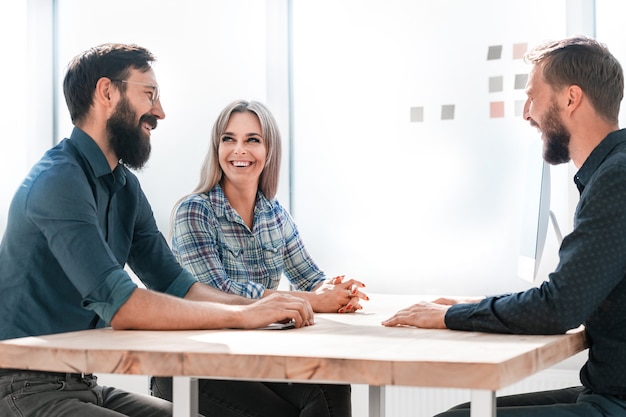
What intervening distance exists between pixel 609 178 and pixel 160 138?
2900 mm

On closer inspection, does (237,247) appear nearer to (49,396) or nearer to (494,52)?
(49,396)

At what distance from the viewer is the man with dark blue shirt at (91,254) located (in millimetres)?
1700

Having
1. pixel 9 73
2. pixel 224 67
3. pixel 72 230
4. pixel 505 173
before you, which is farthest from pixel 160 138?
pixel 72 230

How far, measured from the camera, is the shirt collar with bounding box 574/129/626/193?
1.86 metres

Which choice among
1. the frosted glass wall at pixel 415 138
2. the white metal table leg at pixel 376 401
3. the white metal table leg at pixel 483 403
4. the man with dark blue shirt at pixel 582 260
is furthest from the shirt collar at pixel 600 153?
the frosted glass wall at pixel 415 138

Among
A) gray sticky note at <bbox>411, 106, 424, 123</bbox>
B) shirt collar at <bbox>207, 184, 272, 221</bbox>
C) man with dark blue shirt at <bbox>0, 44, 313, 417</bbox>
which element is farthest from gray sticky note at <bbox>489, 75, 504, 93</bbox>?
man with dark blue shirt at <bbox>0, 44, 313, 417</bbox>

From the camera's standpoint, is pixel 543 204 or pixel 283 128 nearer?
pixel 543 204

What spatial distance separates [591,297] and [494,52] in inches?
89.2

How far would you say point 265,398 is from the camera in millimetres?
2244

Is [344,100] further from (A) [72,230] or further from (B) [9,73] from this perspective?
(A) [72,230]

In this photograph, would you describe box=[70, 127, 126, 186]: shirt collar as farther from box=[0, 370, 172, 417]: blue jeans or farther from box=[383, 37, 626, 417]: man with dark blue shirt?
box=[383, 37, 626, 417]: man with dark blue shirt

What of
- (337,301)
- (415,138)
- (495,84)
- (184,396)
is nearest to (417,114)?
(415,138)

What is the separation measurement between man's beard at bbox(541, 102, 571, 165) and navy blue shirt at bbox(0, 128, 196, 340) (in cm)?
104

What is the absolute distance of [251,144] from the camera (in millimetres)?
2994
